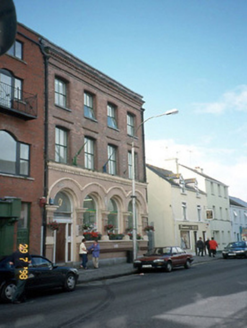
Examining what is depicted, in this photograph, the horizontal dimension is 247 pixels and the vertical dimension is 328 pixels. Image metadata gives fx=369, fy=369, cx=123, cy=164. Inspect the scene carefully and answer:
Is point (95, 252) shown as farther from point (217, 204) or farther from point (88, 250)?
point (217, 204)

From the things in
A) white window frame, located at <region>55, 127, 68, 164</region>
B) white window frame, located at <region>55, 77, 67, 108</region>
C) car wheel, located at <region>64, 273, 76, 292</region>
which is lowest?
car wheel, located at <region>64, 273, 76, 292</region>

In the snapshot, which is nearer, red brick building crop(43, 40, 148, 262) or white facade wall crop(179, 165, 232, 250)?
red brick building crop(43, 40, 148, 262)

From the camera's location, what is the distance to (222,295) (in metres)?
10.7

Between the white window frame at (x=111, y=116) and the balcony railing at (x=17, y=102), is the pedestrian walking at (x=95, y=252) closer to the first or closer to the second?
the balcony railing at (x=17, y=102)

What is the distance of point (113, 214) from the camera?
2581cm

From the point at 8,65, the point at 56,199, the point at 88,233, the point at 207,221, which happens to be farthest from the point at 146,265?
the point at 207,221

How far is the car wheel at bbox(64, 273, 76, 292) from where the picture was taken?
1312 cm

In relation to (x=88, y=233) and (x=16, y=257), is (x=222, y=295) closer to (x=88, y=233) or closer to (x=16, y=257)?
(x=16, y=257)

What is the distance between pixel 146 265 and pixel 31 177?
7.61 metres

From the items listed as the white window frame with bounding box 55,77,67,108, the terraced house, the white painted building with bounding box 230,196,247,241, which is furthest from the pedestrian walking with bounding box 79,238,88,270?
the white painted building with bounding box 230,196,247,241

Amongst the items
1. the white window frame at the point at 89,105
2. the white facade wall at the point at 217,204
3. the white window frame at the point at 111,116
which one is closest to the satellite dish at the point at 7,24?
the white window frame at the point at 89,105

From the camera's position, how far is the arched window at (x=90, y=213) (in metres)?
23.0

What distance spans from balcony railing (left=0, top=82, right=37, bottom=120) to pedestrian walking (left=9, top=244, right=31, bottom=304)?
8.17 metres

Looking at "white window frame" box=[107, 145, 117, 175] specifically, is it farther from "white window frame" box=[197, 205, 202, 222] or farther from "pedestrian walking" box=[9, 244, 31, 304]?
"white window frame" box=[197, 205, 202, 222]
